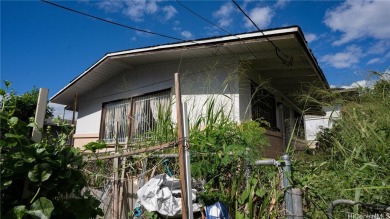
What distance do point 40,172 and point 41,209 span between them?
211mm

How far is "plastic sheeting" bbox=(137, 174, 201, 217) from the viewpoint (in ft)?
9.98

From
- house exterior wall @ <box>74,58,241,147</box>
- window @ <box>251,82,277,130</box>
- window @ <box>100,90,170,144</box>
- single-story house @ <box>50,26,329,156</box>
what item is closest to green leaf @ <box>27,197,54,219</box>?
single-story house @ <box>50,26,329,156</box>

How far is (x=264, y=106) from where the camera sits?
8.38 meters

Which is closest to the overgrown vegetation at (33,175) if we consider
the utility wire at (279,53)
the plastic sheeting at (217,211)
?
the plastic sheeting at (217,211)

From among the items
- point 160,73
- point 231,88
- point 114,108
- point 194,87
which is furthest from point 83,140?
point 231,88

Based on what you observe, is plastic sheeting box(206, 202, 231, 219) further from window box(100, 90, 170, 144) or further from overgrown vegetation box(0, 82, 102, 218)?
window box(100, 90, 170, 144)

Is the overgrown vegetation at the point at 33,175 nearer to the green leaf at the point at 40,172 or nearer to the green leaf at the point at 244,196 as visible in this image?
the green leaf at the point at 40,172

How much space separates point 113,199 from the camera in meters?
3.55

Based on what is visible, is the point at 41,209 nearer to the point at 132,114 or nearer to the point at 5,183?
the point at 5,183

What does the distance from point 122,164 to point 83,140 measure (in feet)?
22.0

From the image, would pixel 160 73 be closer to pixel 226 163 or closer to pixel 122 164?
pixel 122 164

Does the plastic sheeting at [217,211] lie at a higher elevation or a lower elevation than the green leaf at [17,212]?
lower

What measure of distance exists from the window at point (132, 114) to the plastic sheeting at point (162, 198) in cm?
384

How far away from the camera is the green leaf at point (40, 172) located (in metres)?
1.58
